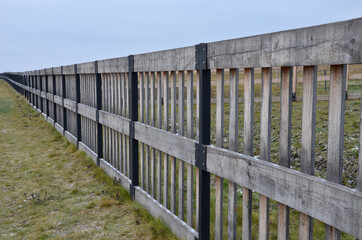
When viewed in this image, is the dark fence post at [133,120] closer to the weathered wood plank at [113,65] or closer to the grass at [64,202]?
the weathered wood plank at [113,65]

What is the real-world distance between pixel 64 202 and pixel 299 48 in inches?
183

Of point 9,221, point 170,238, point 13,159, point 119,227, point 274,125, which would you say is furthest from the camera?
point 274,125

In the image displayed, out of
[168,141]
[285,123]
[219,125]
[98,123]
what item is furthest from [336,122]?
[98,123]

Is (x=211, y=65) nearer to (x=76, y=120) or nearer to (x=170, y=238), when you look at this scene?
(x=170, y=238)

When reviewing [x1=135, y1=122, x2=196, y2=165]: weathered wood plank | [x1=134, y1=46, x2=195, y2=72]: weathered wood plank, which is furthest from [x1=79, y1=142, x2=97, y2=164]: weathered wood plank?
[x1=134, y1=46, x2=195, y2=72]: weathered wood plank

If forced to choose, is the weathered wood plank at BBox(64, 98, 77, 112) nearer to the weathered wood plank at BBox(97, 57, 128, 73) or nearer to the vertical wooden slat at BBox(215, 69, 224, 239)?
the weathered wood plank at BBox(97, 57, 128, 73)

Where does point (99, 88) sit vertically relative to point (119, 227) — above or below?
above

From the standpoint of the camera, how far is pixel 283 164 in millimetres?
2713

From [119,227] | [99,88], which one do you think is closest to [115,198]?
[119,227]

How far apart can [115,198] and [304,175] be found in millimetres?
3872

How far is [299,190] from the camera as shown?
2.50 m

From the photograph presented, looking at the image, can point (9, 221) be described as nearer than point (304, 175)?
No

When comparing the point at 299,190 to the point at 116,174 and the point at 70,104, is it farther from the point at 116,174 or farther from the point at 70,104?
the point at 70,104

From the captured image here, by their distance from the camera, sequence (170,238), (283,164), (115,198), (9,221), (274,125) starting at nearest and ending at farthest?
(283,164), (170,238), (9,221), (115,198), (274,125)
